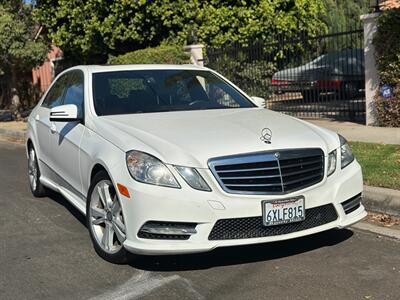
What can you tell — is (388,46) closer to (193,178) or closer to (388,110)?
(388,110)

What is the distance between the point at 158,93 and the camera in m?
5.71

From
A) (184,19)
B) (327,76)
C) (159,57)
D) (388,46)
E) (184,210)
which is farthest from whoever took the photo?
(184,19)

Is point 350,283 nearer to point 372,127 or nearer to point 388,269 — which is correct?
point 388,269

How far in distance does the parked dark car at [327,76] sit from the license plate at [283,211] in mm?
8498

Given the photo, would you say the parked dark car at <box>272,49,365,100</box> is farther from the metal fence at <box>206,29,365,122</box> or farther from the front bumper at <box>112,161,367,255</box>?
the front bumper at <box>112,161,367,255</box>

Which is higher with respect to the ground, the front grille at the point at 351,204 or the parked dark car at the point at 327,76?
the parked dark car at the point at 327,76

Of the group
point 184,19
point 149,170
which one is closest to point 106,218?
point 149,170

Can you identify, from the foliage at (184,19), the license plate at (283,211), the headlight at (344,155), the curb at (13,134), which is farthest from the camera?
the foliage at (184,19)

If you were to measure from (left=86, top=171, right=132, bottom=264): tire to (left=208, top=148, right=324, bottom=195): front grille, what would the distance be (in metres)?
0.88

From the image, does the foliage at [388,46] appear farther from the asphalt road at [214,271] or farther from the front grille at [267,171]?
the front grille at [267,171]

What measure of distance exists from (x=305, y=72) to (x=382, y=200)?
8.27 meters

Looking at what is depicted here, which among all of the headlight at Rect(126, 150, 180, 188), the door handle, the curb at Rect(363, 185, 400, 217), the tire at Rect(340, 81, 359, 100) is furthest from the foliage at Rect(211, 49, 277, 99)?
the headlight at Rect(126, 150, 180, 188)

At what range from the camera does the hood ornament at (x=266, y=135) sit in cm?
445

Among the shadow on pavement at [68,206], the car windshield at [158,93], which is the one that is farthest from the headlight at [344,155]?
the shadow on pavement at [68,206]
